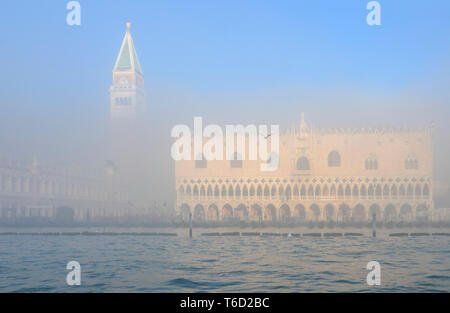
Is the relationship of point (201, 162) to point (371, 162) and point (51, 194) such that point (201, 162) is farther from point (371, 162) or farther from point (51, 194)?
point (371, 162)

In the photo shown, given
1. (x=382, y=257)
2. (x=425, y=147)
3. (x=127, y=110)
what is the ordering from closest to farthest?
(x=382, y=257)
(x=425, y=147)
(x=127, y=110)

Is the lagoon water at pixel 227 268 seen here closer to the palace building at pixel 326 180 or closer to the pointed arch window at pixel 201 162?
the palace building at pixel 326 180

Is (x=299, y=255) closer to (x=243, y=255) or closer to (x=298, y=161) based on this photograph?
(x=243, y=255)

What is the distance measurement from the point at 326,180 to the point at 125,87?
151 feet

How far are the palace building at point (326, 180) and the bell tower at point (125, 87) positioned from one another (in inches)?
1358

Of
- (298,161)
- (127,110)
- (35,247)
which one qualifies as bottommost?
(35,247)

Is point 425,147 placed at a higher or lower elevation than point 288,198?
higher

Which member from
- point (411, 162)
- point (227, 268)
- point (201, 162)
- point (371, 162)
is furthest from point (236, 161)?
point (227, 268)

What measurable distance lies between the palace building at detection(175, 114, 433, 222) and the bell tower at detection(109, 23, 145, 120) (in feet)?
113

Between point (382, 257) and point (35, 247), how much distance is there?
17.9m

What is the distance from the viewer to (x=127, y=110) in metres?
91.4

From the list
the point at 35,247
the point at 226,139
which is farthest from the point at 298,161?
the point at 35,247

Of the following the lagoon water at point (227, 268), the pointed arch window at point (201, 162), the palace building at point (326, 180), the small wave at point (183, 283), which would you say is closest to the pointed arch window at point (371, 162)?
the palace building at point (326, 180)

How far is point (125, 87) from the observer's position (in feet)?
301
